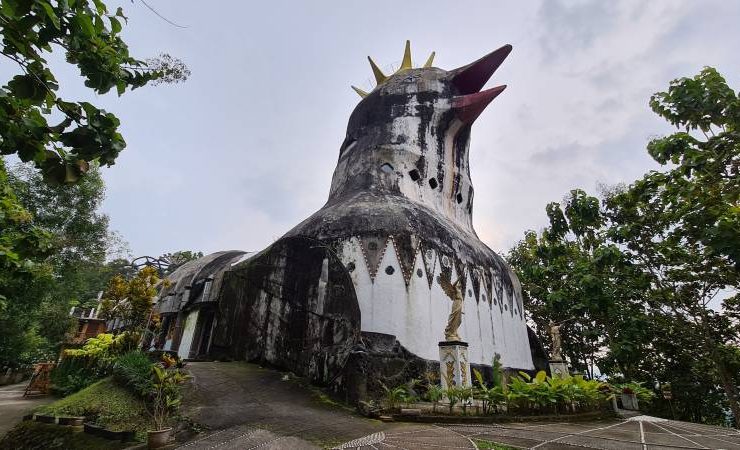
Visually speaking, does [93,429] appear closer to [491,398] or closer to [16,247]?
[16,247]

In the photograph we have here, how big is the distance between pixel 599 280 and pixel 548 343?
9770 millimetres

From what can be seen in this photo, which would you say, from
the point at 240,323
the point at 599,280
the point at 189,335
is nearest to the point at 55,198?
the point at 189,335

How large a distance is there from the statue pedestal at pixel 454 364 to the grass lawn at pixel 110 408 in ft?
17.8

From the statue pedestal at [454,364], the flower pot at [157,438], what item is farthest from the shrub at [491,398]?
the flower pot at [157,438]

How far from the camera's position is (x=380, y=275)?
407 inches

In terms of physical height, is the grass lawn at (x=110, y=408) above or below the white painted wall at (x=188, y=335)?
below

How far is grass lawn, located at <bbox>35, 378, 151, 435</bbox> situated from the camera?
652 cm

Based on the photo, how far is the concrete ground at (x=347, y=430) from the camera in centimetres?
498

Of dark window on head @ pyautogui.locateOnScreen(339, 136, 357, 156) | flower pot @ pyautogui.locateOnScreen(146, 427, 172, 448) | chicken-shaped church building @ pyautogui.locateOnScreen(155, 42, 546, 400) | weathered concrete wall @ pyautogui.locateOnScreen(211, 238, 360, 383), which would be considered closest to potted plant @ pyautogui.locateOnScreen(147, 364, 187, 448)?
flower pot @ pyautogui.locateOnScreen(146, 427, 172, 448)

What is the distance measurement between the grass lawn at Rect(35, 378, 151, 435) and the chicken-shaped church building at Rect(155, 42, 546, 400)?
3.20 m

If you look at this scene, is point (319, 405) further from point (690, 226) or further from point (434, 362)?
point (690, 226)

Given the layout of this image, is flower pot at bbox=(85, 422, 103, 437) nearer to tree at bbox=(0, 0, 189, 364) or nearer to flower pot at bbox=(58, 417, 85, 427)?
flower pot at bbox=(58, 417, 85, 427)

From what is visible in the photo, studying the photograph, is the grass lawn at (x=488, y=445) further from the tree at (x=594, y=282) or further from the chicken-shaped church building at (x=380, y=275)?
the tree at (x=594, y=282)

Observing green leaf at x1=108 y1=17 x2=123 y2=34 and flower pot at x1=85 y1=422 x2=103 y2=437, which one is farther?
flower pot at x1=85 y1=422 x2=103 y2=437
